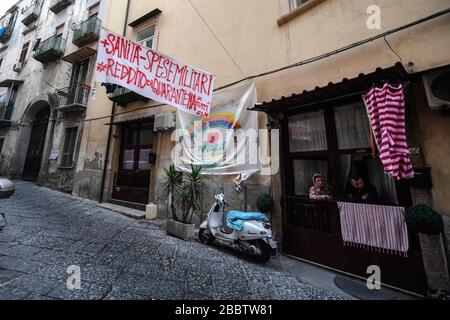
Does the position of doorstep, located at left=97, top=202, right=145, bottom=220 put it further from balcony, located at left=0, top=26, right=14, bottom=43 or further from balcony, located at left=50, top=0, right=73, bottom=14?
balcony, located at left=0, top=26, right=14, bottom=43

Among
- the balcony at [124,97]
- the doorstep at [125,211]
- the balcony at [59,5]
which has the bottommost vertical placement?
the doorstep at [125,211]

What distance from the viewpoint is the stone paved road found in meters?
2.58

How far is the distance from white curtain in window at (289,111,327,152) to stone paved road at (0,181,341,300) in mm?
2435

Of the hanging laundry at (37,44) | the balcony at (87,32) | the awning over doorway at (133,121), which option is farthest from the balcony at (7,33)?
the awning over doorway at (133,121)

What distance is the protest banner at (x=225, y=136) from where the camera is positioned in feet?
15.9

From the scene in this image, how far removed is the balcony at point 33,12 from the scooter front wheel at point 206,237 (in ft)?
64.6

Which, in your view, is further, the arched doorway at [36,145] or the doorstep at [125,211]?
the arched doorway at [36,145]

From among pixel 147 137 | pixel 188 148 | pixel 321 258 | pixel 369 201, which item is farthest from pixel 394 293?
pixel 147 137

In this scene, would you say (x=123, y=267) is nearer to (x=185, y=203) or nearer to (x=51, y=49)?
(x=185, y=203)

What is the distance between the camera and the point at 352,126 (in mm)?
3811

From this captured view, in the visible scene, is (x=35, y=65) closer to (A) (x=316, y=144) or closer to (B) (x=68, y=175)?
(B) (x=68, y=175)

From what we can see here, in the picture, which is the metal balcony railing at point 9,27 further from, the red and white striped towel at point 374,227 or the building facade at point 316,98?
the red and white striped towel at point 374,227

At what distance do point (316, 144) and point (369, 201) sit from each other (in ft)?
4.60
